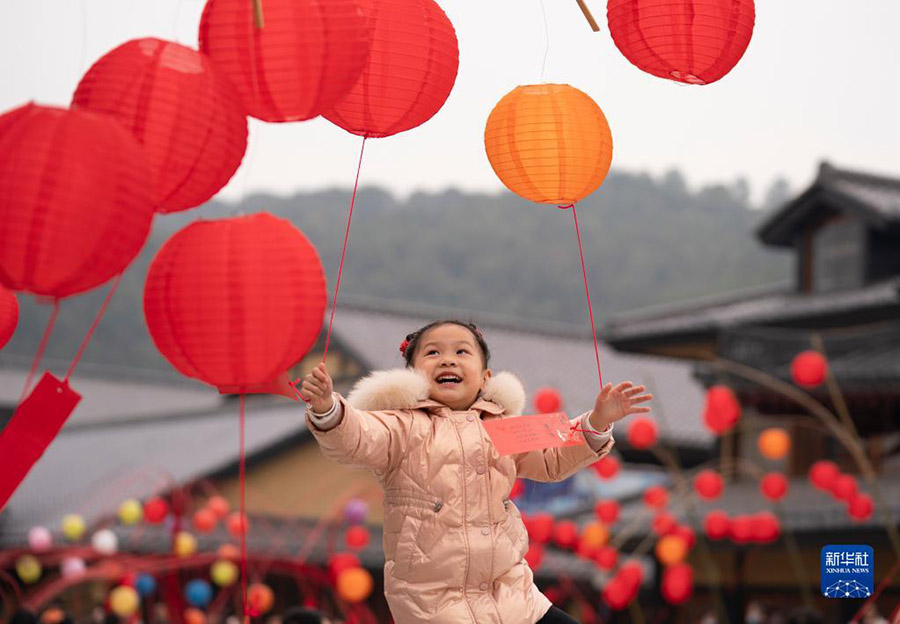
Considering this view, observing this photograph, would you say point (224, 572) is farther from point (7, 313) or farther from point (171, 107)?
point (171, 107)

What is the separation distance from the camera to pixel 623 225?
5984 centimetres

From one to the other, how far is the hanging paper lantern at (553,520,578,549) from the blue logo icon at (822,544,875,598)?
405 inches

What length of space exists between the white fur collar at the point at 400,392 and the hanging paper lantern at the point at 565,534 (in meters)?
11.3

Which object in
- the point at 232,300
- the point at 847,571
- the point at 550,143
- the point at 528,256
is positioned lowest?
the point at 528,256

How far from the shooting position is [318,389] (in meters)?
4.00

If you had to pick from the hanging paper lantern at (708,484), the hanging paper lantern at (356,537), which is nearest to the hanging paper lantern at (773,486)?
the hanging paper lantern at (708,484)

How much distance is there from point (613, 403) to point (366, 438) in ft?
2.74

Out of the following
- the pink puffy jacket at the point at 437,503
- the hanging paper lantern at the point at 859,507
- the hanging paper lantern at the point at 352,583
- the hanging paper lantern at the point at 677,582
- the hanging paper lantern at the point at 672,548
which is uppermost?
the pink puffy jacket at the point at 437,503

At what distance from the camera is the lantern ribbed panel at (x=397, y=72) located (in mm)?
4914

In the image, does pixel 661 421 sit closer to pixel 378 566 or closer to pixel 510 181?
pixel 378 566

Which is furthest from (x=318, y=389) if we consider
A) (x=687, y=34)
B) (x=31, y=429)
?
(x=687, y=34)

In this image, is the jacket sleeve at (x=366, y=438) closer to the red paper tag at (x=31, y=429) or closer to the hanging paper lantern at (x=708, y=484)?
the red paper tag at (x=31, y=429)

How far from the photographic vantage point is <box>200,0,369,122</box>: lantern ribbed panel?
4.33 m

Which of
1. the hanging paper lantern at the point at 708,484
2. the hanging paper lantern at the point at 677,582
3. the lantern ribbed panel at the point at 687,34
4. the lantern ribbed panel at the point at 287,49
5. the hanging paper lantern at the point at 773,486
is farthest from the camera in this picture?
the hanging paper lantern at the point at 677,582
